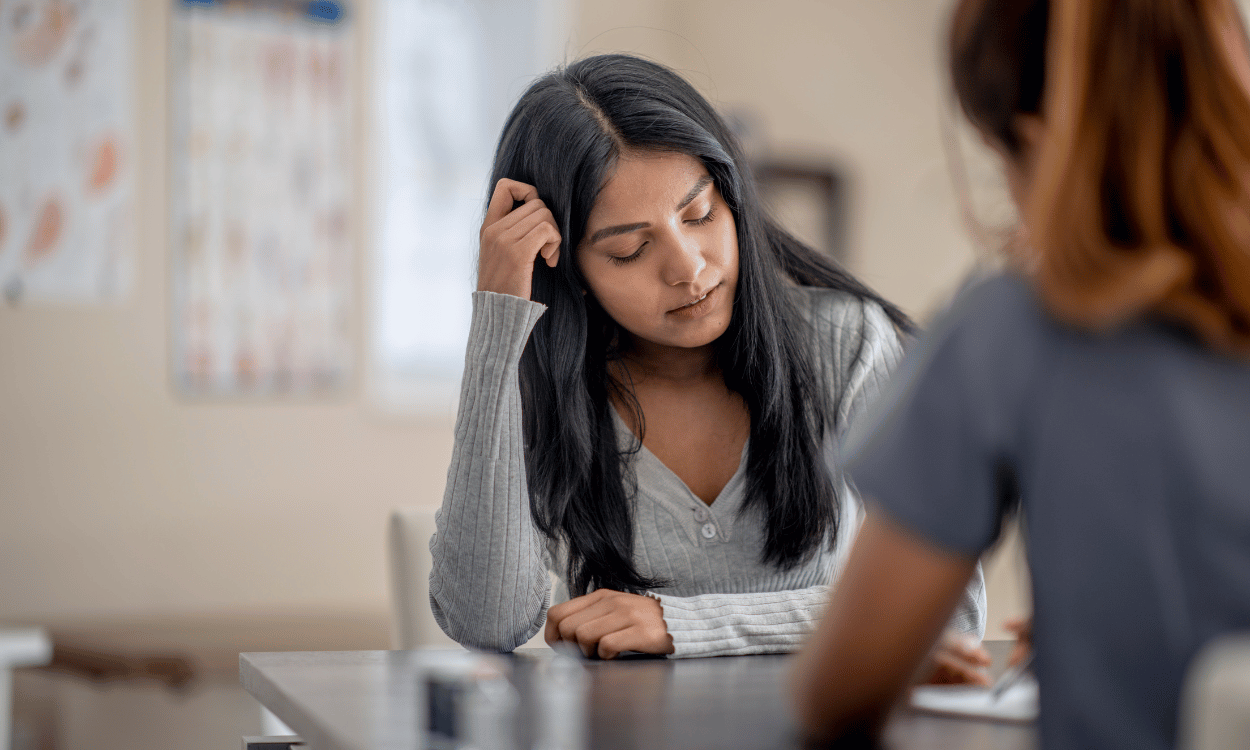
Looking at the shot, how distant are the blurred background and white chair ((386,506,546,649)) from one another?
50.9 inches

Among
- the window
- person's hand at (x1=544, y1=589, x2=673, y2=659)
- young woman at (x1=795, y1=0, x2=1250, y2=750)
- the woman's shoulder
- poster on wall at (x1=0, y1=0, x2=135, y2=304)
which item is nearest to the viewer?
young woman at (x1=795, y1=0, x2=1250, y2=750)

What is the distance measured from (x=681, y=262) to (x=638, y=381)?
0.79ft

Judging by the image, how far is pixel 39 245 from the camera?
281cm

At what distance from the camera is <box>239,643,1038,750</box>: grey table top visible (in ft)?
2.22

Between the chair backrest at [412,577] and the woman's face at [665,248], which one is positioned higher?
the woman's face at [665,248]

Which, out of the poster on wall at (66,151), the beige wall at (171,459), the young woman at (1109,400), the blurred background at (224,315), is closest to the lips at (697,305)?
the young woman at (1109,400)

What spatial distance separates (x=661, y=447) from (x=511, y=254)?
0.31m

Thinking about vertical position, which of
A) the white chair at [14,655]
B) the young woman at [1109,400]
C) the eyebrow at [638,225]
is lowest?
the white chair at [14,655]

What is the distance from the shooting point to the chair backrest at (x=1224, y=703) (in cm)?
38

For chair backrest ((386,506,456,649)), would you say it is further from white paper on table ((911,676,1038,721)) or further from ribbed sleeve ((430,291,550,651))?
white paper on table ((911,676,1038,721))

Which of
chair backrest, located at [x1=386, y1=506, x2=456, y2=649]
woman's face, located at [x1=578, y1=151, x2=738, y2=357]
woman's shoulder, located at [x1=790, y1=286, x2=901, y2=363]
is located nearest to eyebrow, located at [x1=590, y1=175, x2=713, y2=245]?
woman's face, located at [x1=578, y1=151, x2=738, y2=357]

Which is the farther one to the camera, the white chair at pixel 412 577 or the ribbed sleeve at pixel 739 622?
the white chair at pixel 412 577

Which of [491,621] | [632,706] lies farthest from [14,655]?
[632,706]

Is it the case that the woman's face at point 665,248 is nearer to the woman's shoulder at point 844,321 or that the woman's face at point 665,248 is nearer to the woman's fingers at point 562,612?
the woman's shoulder at point 844,321
